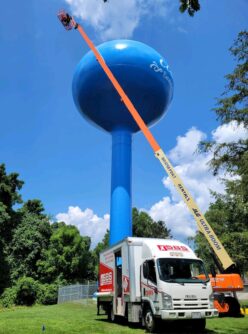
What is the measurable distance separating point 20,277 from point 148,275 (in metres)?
34.2

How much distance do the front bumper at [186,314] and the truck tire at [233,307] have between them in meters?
5.55

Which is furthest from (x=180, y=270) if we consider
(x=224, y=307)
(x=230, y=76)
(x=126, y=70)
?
(x=126, y=70)

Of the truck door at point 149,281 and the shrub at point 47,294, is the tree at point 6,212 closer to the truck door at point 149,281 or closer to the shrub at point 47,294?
the shrub at point 47,294

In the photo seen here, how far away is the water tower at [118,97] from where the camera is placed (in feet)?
87.7

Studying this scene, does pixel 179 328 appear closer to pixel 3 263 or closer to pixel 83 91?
pixel 83 91

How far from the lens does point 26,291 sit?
41.2 meters

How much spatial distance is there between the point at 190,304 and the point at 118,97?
16906mm

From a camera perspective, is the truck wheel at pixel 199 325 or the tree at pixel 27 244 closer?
the truck wheel at pixel 199 325

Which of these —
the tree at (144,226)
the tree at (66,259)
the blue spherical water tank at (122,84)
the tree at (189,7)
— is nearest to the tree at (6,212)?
the tree at (66,259)

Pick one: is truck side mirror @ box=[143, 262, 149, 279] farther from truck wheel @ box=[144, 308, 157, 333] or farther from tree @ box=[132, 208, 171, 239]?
tree @ box=[132, 208, 171, 239]

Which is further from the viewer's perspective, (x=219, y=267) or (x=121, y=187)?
(x=121, y=187)

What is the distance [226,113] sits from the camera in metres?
16.2

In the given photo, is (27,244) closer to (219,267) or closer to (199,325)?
(219,267)

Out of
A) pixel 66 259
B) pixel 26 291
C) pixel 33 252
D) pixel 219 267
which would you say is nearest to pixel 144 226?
pixel 66 259
